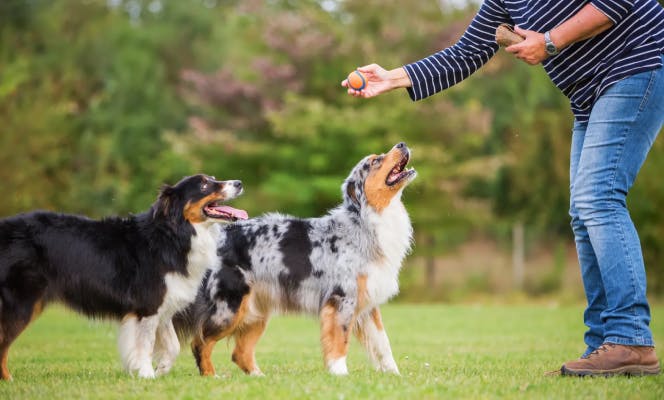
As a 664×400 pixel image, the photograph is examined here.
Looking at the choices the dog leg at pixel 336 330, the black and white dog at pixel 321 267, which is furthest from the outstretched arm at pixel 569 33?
the dog leg at pixel 336 330

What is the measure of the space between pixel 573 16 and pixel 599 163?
81 cm

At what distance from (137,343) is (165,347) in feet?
1.57

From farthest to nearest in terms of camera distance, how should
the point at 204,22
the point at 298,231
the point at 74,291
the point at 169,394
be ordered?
the point at 204,22
the point at 298,231
the point at 74,291
the point at 169,394

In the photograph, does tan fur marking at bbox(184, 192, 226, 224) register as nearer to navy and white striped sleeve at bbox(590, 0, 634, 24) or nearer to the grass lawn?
the grass lawn

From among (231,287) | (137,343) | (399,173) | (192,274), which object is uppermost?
(399,173)

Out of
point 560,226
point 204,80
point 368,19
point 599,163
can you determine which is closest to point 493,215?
point 560,226

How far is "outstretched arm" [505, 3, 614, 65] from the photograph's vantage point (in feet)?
13.7

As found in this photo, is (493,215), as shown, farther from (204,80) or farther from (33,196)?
(33,196)

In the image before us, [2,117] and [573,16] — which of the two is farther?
[2,117]

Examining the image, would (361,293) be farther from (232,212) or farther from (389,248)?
(232,212)

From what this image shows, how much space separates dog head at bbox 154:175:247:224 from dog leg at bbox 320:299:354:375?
37.1 inches

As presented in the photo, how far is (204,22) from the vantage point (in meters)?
27.7

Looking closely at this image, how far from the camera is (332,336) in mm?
5762

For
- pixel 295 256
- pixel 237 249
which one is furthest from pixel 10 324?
pixel 295 256
